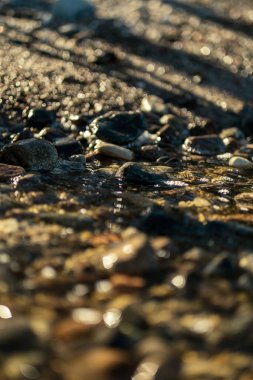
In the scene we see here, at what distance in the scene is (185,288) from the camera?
6.02 feet

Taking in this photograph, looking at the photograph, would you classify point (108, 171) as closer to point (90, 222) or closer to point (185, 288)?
point (90, 222)

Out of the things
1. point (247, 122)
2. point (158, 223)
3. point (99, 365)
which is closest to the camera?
point (99, 365)

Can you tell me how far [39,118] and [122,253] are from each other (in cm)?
234

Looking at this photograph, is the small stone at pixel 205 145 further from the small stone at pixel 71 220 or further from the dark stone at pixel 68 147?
the small stone at pixel 71 220

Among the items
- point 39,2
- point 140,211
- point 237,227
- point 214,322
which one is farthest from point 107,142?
point 39,2

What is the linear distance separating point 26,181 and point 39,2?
5.83 meters

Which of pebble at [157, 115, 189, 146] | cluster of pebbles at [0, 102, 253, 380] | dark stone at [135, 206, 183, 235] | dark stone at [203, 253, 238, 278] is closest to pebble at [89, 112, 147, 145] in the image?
pebble at [157, 115, 189, 146]

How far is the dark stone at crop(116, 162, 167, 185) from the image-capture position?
3062mm

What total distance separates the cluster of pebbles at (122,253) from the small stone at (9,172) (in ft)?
0.03

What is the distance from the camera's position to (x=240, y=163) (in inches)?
143

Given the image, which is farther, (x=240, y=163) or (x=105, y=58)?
(x=105, y=58)

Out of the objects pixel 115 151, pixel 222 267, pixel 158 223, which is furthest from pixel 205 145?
pixel 222 267

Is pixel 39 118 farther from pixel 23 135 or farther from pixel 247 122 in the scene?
pixel 247 122

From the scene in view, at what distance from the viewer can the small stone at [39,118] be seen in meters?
4.03
